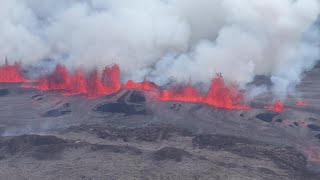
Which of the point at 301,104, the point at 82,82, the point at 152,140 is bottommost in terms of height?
the point at 152,140

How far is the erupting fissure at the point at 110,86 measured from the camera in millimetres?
34938

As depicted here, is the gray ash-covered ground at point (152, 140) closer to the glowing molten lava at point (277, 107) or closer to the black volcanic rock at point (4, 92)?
the glowing molten lava at point (277, 107)

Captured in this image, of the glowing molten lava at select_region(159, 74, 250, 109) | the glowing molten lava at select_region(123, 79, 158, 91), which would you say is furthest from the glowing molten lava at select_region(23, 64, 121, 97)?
the glowing molten lava at select_region(159, 74, 250, 109)

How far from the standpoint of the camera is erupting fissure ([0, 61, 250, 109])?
34938 millimetres

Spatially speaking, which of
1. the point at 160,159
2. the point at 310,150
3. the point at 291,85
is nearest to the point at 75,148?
the point at 160,159

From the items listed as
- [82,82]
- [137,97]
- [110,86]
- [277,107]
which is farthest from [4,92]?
[277,107]

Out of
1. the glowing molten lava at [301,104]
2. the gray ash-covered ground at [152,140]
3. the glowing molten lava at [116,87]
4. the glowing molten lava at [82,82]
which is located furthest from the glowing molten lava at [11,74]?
the glowing molten lava at [301,104]

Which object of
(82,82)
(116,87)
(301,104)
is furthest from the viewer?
(82,82)

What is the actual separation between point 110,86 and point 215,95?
8996mm

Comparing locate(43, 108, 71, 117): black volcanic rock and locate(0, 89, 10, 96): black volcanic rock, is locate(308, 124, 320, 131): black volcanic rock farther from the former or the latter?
locate(0, 89, 10, 96): black volcanic rock

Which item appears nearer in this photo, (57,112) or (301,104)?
(301,104)

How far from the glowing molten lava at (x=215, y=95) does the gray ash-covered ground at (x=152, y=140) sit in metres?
1.11

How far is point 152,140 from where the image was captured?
27266mm

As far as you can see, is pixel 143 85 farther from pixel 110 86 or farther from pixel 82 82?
pixel 82 82
